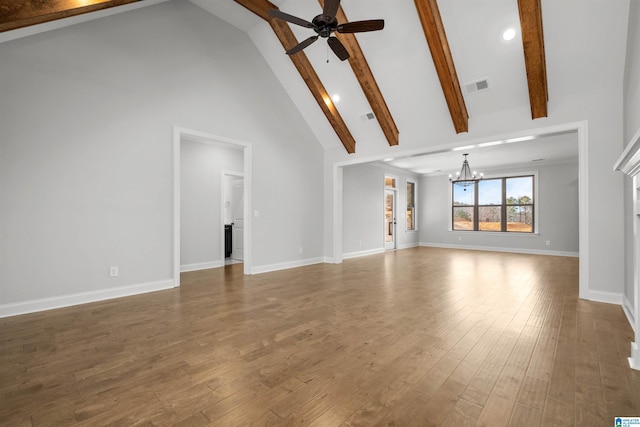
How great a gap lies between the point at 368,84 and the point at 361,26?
161 cm

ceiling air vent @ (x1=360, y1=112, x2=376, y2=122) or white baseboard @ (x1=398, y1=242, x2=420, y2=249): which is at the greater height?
ceiling air vent @ (x1=360, y1=112, x2=376, y2=122)

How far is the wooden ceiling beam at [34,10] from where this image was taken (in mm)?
2350

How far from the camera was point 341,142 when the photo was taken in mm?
6598

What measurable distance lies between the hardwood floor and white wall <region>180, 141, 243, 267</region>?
2.11 m

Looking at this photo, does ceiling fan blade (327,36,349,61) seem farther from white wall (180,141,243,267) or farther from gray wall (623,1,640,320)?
white wall (180,141,243,267)

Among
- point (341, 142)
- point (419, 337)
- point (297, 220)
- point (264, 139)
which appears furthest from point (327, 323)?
point (341, 142)

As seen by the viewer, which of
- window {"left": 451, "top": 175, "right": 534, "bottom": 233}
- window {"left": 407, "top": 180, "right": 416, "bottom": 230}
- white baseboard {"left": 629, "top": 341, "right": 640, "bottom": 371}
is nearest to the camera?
white baseboard {"left": 629, "top": 341, "right": 640, "bottom": 371}

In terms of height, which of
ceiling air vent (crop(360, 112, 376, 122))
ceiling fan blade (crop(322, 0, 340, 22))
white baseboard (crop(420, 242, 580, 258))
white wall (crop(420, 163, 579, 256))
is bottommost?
white baseboard (crop(420, 242, 580, 258))

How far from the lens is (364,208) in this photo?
331 inches

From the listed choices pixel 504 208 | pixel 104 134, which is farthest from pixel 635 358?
pixel 504 208

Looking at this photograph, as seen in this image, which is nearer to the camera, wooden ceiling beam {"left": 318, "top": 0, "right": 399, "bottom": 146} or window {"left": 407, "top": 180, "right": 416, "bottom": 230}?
wooden ceiling beam {"left": 318, "top": 0, "right": 399, "bottom": 146}

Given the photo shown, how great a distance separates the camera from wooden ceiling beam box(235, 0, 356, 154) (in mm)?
4594

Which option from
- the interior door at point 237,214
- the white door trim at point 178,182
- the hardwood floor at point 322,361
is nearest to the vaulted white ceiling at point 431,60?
the white door trim at point 178,182

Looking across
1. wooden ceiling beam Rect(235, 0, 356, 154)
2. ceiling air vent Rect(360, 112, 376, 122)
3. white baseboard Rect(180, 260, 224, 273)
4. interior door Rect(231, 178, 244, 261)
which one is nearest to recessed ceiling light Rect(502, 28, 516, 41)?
ceiling air vent Rect(360, 112, 376, 122)
